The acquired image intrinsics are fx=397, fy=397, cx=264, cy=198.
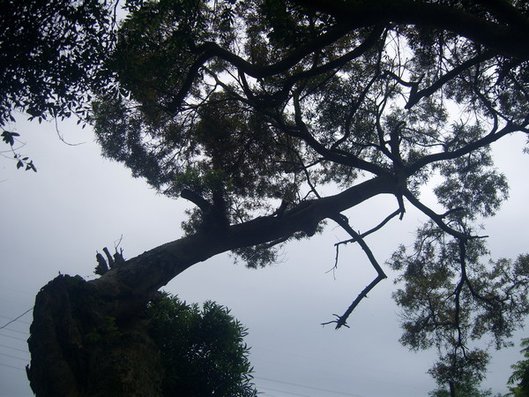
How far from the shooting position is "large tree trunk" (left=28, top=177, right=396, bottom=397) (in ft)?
13.1

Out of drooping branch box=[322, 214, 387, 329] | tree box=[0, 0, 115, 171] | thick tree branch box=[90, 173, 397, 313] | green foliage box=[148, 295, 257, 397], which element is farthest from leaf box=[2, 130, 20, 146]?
drooping branch box=[322, 214, 387, 329]

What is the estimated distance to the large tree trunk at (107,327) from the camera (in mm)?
4008

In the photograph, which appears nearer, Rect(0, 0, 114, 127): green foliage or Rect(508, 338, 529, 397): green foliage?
Rect(0, 0, 114, 127): green foliage

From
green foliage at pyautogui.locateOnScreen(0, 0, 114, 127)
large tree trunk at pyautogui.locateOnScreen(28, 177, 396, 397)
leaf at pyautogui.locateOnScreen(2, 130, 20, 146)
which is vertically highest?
green foliage at pyautogui.locateOnScreen(0, 0, 114, 127)

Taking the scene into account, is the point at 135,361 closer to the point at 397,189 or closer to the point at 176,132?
the point at 397,189

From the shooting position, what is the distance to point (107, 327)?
4.56 m

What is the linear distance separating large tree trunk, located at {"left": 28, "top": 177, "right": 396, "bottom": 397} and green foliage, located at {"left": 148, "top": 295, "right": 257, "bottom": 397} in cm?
44

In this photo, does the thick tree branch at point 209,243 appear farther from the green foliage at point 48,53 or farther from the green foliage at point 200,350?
the green foliage at point 48,53

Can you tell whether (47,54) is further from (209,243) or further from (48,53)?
(209,243)

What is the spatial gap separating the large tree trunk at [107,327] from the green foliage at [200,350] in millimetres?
438

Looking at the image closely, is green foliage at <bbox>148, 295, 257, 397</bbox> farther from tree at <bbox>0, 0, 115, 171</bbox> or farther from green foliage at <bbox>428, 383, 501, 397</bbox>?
green foliage at <bbox>428, 383, 501, 397</bbox>

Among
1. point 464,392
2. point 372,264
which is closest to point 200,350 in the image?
point 372,264

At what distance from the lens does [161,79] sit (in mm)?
6004

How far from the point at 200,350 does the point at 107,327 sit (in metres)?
1.59
